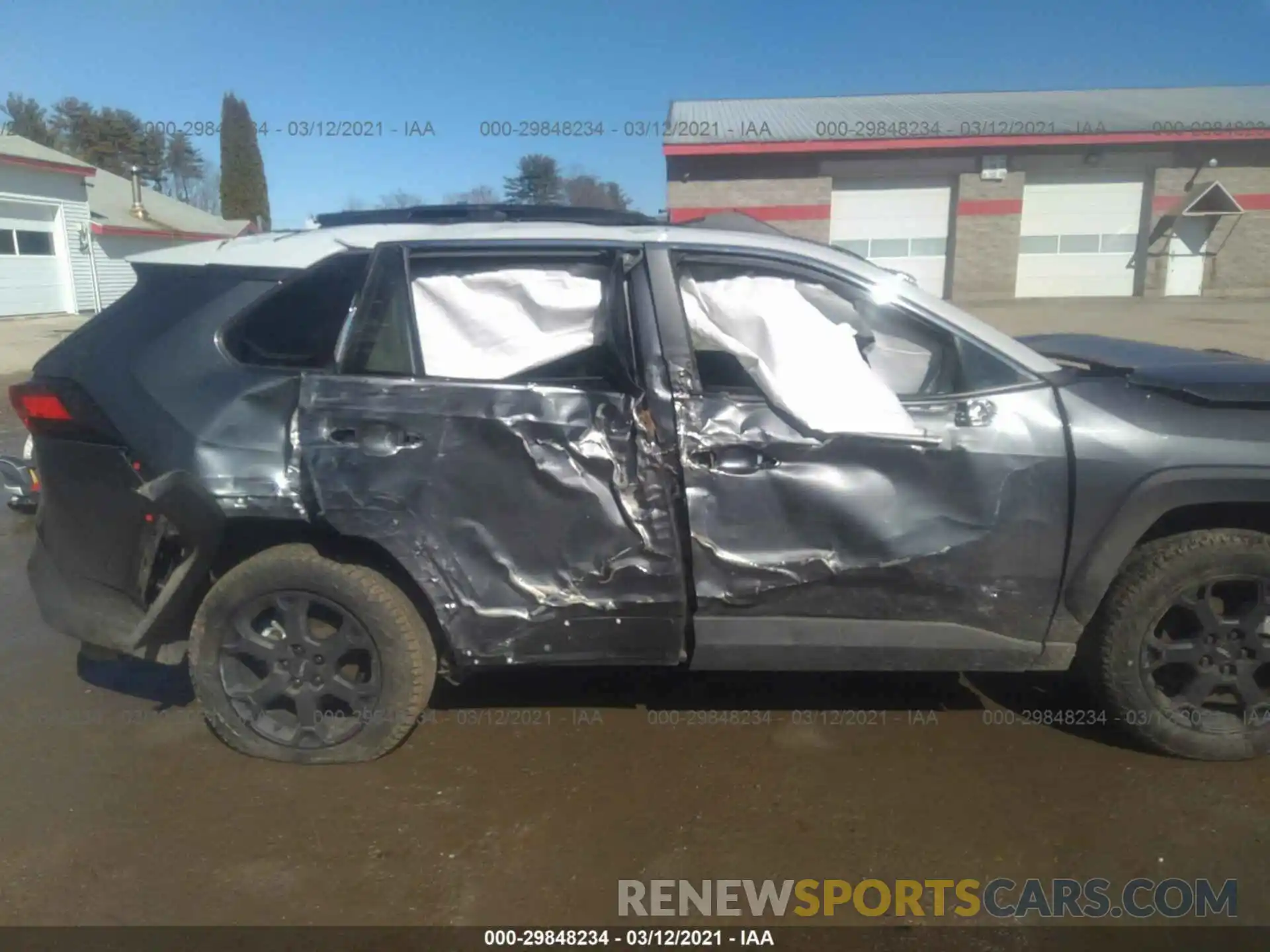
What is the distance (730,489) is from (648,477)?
27 cm

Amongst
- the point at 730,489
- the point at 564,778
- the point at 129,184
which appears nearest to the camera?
the point at 730,489

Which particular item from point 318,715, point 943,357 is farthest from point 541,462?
point 943,357

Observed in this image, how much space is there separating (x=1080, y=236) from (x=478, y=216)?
24.9 meters

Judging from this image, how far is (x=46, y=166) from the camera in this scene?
23.5 m

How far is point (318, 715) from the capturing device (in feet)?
10.8

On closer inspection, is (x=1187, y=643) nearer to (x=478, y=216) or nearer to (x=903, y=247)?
(x=478, y=216)

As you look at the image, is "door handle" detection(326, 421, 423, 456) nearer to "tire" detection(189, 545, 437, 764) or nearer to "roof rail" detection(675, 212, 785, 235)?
"tire" detection(189, 545, 437, 764)

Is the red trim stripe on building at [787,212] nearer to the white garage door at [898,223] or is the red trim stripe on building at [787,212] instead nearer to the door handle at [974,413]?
the white garage door at [898,223]

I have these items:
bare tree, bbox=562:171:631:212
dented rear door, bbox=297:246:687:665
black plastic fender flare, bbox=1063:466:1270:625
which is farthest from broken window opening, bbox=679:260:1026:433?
bare tree, bbox=562:171:631:212

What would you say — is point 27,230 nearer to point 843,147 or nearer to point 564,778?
point 843,147

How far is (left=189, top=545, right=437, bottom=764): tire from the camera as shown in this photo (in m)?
3.16

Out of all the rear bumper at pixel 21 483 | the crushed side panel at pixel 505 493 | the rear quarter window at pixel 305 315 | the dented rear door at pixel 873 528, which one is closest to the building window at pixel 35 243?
the rear bumper at pixel 21 483

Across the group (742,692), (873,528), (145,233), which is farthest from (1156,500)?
(145,233)

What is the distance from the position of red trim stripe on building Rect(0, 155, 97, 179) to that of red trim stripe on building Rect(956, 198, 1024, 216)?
2290 centimetres
